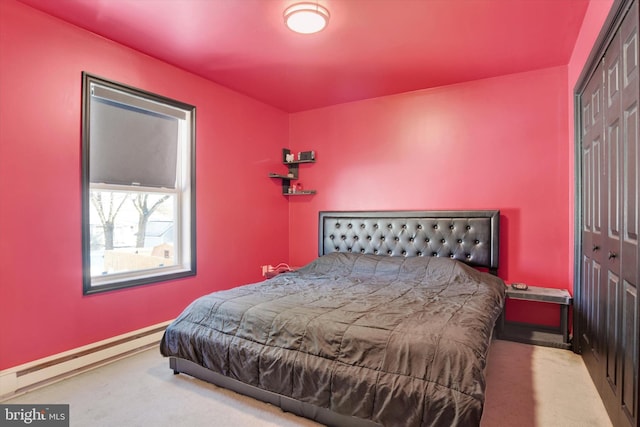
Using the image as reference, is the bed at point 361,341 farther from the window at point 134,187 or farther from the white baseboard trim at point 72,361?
the window at point 134,187

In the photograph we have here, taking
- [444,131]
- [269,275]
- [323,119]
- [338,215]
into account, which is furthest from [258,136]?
[444,131]

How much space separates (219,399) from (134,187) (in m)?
1.94

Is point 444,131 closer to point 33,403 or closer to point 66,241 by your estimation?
point 66,241

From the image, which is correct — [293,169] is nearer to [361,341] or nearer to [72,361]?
[72,361]

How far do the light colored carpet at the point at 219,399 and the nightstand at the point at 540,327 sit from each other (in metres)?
0.30

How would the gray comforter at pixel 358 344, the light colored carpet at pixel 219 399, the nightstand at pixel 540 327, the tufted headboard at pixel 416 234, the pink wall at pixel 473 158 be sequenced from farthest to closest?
the tufted headboard at pixel 416 234 < the pink wall at pixel 473 158 < the nightstand at pixel 540 327 < the light colored carpet at pixel 219 399 < the gray comforter at pixel 358 344

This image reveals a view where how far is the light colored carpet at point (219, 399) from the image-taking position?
1933 millimetres

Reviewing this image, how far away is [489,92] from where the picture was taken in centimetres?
349

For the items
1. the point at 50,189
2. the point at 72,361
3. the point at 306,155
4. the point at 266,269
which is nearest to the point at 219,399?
the point at 72,361

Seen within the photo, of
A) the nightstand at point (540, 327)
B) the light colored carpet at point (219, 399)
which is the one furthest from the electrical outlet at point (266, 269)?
the nightstand at point (540, 327)

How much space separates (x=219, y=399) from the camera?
84.8 inches

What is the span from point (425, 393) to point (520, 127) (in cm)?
288

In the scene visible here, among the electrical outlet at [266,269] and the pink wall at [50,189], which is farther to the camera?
the electrical outlet at [266,269]

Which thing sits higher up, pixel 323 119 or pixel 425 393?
pixel 323 119
